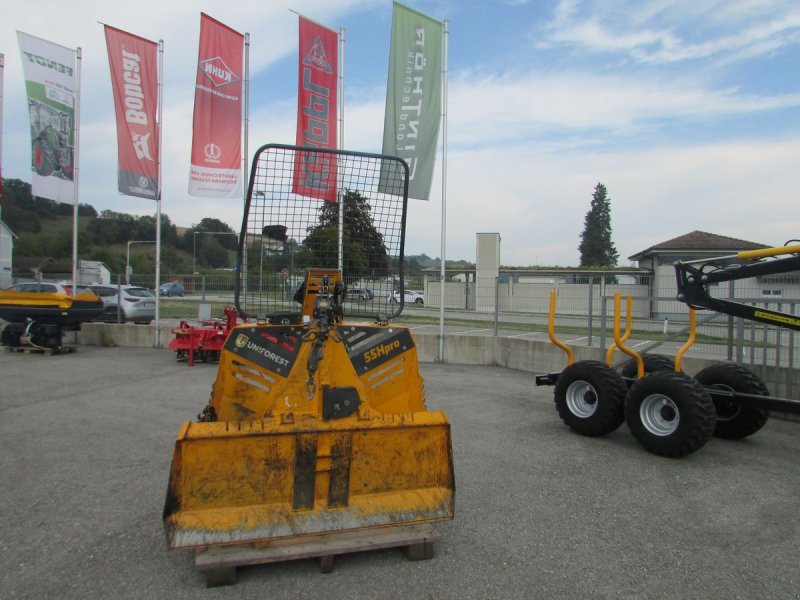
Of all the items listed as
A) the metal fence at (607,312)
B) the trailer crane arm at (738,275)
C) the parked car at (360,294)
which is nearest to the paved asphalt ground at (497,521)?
the metal fence at (607,312)

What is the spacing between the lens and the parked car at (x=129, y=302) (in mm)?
18047

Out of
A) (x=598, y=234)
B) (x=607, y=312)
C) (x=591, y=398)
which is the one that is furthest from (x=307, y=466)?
(x=598, y=234)

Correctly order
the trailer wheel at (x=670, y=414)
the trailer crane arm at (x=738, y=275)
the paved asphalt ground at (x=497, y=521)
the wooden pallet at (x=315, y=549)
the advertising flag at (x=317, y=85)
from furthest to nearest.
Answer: the advertising flag at (x=317, y=85), the trailer crane arm at (x=738, y=275), the trailer wheel at (x=670, y=414), the paved asphalt ground at (x=497, y=521), the wooden pallet at (x=315, y=549)

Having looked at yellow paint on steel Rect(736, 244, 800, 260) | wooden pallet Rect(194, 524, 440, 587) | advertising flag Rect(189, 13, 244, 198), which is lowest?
wooden pallet Rect(194, 524, 440, 587)

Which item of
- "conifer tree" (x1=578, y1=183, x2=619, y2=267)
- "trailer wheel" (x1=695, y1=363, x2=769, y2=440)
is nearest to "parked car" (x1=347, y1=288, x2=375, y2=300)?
"trailer wheel" (x1=695, y1=363, x2=769, y2=440)

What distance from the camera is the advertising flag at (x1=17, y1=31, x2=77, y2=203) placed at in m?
13.6

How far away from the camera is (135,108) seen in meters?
13.5

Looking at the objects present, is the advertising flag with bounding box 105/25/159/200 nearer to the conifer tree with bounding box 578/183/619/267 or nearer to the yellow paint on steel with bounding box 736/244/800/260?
the yellow paint on steel with bounding box 736/244/800/260

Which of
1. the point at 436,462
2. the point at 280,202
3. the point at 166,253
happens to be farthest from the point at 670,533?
the point at 166,253

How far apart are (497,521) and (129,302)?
1729 cm

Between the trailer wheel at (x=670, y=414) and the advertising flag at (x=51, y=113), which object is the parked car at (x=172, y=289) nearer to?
the advertising flag at (x=51, y=113)

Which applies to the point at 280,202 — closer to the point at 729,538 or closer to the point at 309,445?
the point at 309,445

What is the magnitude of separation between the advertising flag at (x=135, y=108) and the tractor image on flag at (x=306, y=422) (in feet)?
35.7

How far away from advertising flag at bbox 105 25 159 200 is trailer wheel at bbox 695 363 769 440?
12.7 metres
